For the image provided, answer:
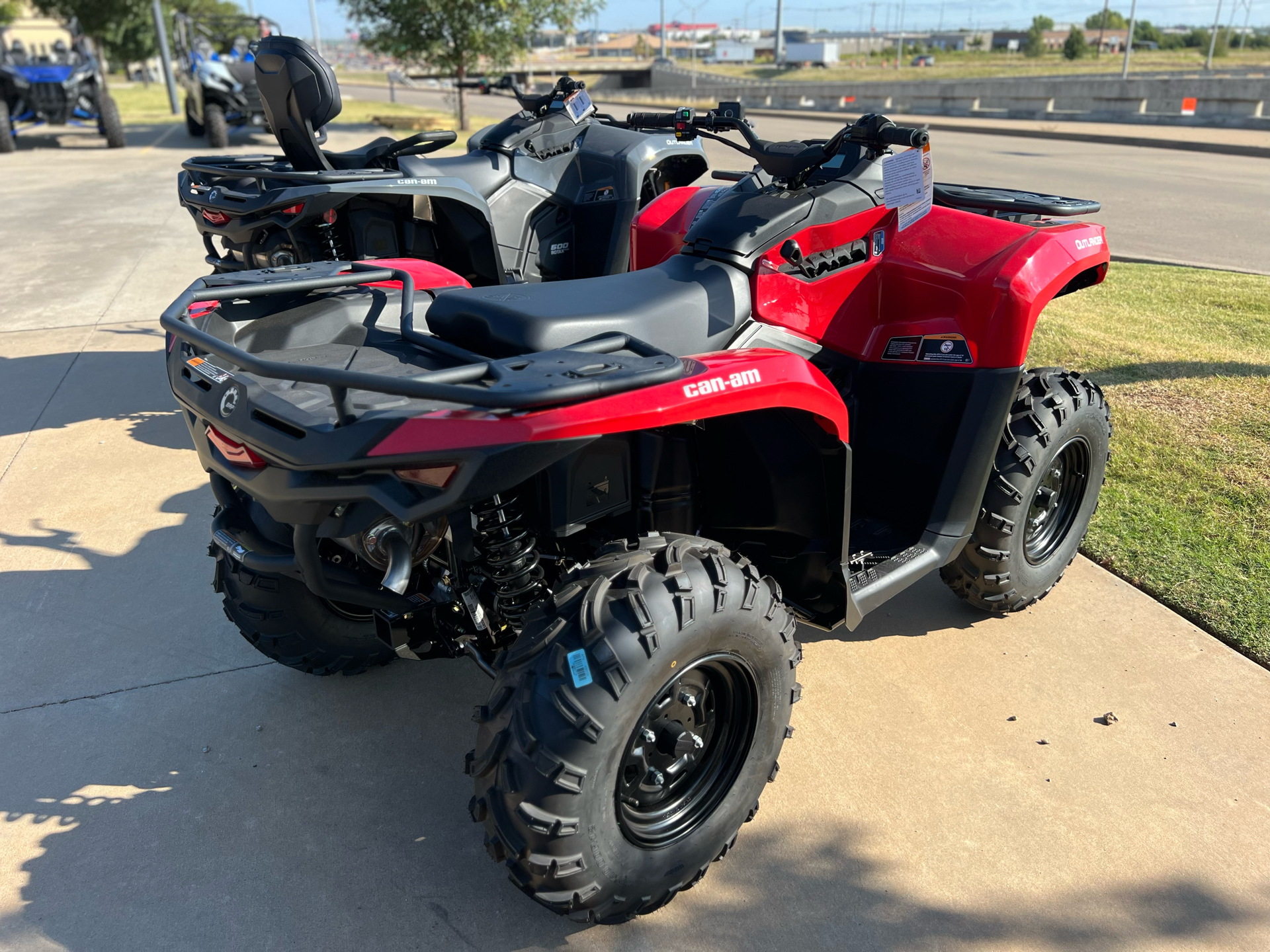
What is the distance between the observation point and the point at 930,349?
291 cm

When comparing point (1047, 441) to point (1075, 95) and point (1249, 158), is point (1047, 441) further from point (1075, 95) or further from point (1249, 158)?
point (1075, 95)

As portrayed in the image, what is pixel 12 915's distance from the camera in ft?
7.43

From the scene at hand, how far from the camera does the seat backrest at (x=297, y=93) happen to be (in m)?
4.72

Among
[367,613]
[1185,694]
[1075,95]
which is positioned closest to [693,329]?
[367,613]

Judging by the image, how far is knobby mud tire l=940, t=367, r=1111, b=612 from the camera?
3090 millimetres

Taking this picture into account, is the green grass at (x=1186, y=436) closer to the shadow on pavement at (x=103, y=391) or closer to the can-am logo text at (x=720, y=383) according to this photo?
the can-am logo text at (x=720, y=383)

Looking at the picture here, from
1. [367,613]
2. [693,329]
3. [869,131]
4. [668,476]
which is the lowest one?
[367,613]

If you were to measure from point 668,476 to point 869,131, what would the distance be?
1.15m

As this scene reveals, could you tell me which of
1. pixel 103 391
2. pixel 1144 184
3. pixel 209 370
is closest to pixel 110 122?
pixel 103 391

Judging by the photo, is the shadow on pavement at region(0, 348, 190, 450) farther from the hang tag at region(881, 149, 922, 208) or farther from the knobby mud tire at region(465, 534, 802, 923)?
the hang tag at region(881, 149, 922, 208)

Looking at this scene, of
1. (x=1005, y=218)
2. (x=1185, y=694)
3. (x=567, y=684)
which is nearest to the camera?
(x=567, y=684)

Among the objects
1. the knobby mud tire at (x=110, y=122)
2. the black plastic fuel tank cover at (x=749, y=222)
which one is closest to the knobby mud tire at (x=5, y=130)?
the knobby mud tire at (x=110, y=122)

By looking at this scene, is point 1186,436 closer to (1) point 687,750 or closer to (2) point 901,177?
(2) point 901,177

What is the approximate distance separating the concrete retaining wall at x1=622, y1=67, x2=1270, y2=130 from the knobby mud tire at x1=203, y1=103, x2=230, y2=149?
28.6 ft
